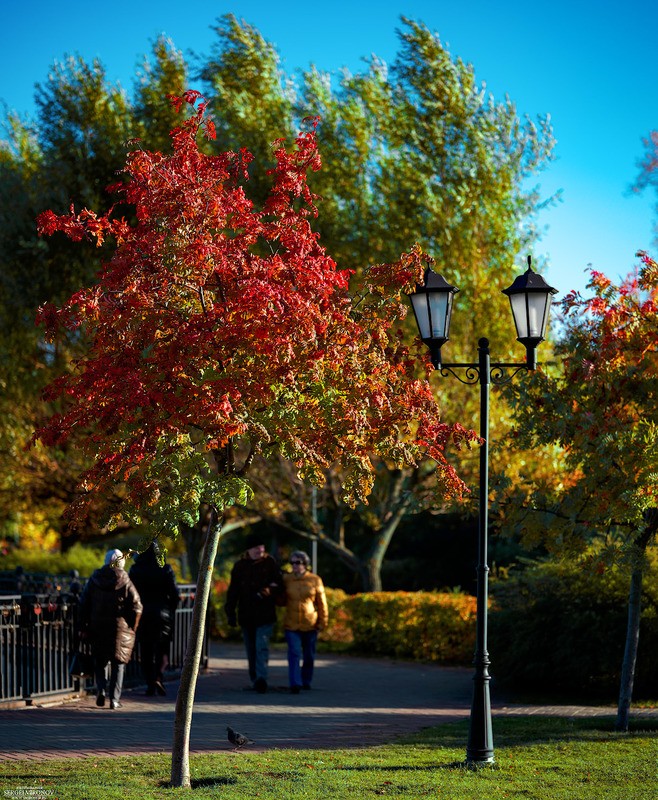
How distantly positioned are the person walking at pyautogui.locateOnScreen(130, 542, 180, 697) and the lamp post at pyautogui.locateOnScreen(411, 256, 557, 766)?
5.03m

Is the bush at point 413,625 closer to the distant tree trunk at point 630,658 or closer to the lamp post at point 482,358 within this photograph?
the distant tree trunk at point 630,658

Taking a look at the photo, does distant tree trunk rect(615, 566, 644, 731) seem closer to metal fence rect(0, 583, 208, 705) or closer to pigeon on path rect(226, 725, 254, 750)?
pigeon on path rect(226, 725, 254, 750)

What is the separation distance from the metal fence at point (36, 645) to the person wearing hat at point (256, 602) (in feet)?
6.65

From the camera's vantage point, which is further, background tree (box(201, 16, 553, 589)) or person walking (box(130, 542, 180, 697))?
background tree (box(201, 16, 553, 589))

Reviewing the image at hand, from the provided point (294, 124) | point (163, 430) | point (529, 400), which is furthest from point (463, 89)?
point (163, 430)

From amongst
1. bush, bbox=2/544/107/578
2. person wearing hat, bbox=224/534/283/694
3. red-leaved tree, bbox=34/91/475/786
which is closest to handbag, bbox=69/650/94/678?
person wearing hat, bbox=224/534/283/694

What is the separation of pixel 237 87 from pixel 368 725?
14.5 m

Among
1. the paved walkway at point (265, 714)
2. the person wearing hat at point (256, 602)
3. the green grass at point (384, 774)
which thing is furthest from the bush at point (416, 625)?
the green grass at point (384, 774)

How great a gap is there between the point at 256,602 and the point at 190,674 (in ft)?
17.8

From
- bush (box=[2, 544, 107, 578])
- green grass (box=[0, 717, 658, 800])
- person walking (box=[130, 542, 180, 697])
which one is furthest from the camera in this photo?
bush (box=[2, 544, 107, 578])

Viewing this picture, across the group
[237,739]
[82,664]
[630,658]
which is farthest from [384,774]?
[82,664]

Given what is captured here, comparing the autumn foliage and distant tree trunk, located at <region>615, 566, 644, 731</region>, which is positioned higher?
the autumn foliage

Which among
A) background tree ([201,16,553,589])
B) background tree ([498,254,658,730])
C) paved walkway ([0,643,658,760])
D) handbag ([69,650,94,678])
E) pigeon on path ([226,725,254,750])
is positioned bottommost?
paved walkway ([0,643,658,760])

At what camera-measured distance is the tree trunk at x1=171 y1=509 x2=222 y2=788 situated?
25.3 feet
